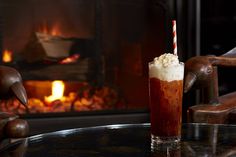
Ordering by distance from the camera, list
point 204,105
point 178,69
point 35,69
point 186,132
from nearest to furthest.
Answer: point 178,69 → point 186,132 → point 204,105 → point 35,69

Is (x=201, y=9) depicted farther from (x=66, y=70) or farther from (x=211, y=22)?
(x=66, y=70)

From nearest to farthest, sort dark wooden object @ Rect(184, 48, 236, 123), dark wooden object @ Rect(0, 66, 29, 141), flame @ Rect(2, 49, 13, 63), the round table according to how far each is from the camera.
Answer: the round table
dark wooden object @ Rect(0, 66, 29, 141)
dark wooden object @ Rect(184, 48, 236, 123)
flame @ Rect(2, 49, 13, 63)

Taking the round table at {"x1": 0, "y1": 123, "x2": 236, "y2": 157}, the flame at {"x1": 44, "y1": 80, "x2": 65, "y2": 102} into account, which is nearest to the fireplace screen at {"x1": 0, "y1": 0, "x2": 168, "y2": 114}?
the flame at {"x1": 44, "y1": 80, "x2": 65, "y2": 102}

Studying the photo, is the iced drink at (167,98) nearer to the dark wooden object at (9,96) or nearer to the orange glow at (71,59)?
the dark wooden object at (9,96)

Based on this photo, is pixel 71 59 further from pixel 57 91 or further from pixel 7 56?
pixel 7 56

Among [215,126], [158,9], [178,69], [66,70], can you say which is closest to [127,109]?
[66,70]

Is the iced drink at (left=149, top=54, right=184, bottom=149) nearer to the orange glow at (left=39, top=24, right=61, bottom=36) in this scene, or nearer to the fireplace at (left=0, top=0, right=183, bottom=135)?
the fireplace at (left=0, top=0, right=183, bottom=135)
